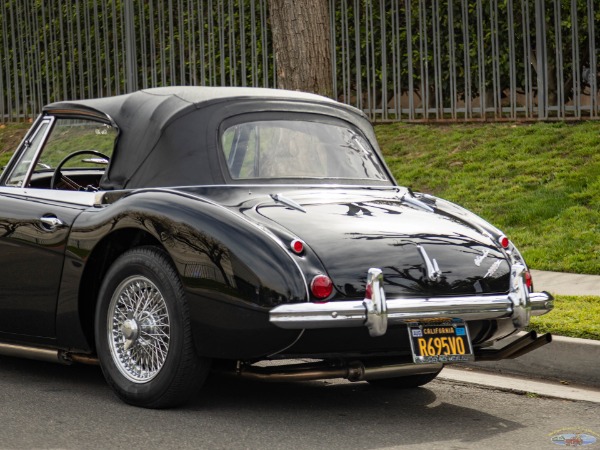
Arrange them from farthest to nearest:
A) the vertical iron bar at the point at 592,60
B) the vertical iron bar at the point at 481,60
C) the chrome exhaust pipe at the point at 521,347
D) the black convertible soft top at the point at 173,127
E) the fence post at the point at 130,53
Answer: the fence post at the point at 130,53 < the vertical iron bar at the point at 481,60 < the vertical iron bar at the point at 592,60 < the black convertible soft top at the point at 173,127 < the chrome exhaust pipe at the point at 521,347

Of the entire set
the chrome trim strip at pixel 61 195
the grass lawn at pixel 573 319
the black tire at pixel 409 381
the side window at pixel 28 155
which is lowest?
the black tire at pixel 409 381

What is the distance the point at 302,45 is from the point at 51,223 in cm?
492

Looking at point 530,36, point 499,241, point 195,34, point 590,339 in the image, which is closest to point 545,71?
point 530,36

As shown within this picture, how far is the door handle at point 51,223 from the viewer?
20.5 ft

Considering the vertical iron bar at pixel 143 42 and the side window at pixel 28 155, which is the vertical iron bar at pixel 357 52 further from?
the side window at pixel 28 155

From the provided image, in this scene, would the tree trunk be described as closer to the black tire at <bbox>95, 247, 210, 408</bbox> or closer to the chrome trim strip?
the chrome trim strip

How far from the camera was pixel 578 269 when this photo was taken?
1002 centimetres

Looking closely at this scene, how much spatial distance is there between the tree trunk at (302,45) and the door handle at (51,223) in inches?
184

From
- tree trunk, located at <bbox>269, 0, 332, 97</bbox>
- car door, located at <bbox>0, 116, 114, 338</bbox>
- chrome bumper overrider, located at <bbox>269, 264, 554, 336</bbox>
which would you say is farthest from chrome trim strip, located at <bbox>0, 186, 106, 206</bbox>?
tree trunk, located at <bbox>269, 0, 332, 97</bbox>

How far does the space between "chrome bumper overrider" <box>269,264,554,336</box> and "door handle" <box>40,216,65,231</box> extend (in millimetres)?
1584

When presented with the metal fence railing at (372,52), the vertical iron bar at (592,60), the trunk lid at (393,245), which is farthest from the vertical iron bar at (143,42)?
the trunk lid at (393,245)

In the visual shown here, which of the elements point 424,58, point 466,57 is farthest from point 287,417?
point 424,58

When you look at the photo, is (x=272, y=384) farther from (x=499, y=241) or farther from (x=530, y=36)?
(x=530, y=36)

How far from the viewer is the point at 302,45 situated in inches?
423
